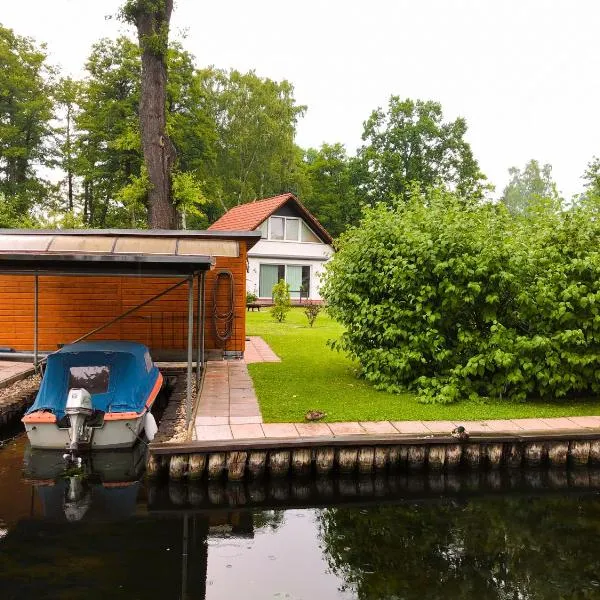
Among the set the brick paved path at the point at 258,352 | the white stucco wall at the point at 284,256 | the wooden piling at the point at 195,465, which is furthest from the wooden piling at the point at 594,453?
the white stucco wall at the point at 284,256

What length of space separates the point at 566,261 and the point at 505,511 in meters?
4.52

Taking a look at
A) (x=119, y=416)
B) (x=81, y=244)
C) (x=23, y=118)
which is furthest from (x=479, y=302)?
(x=23, y=118)

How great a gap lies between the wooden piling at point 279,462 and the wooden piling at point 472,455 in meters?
2.38

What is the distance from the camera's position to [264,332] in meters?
18.1

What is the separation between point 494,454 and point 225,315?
6.96 m

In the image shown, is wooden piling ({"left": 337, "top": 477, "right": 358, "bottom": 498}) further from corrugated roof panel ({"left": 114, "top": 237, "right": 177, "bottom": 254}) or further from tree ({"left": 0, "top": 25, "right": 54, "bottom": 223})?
tree ({"left": 0, "top": 25, "right": 54, "bottom": 223})

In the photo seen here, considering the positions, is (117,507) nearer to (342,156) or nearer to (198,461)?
(198,461)

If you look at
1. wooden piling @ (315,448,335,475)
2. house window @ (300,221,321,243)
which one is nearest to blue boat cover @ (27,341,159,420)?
wooden piling @ (315,448,335,475)

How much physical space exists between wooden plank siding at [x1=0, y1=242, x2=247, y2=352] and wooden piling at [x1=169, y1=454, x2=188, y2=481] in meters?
6.06

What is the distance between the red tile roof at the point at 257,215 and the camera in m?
27.3

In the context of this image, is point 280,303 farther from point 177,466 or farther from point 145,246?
point 177,466

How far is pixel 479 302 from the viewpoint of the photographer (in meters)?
9.77

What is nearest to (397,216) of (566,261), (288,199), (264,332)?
(566,261)

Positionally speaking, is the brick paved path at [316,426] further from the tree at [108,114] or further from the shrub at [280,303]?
the tree at [108,114]
